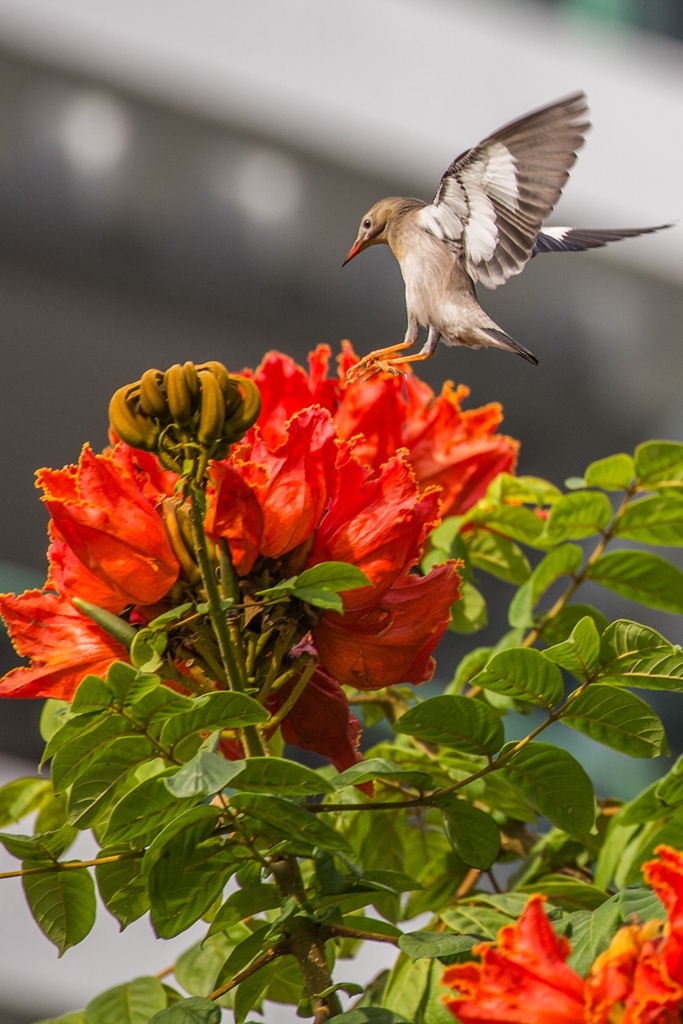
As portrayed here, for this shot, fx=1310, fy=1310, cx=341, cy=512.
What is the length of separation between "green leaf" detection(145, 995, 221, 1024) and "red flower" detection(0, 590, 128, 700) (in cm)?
13

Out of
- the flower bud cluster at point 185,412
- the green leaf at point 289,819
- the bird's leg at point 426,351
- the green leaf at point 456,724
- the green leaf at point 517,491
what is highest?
the bird's leg at point 426,351

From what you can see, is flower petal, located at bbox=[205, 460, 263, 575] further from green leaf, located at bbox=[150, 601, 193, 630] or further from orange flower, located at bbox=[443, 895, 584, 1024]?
orange flower, located at bbox=[443, 895, 584, 1024]

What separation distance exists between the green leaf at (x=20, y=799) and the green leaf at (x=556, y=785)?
0.28m

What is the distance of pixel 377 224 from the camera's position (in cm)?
55

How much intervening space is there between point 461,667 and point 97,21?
366 cm

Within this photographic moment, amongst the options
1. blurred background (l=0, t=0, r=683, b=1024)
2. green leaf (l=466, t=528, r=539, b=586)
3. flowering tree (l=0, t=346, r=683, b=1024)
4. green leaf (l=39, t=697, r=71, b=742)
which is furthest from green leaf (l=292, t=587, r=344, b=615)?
blurred background (l=0, t=0, r=683, b=1024)

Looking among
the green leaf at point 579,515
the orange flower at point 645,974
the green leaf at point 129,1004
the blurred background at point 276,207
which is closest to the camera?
the orange flower at point 645,974

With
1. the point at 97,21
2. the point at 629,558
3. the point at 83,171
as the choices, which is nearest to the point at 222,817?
the point at 629,558

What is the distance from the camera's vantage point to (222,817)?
46 centimetres

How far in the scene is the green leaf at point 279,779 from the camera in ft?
1.41

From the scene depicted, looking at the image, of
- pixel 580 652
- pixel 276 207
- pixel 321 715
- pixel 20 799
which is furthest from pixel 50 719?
pixel 276 207

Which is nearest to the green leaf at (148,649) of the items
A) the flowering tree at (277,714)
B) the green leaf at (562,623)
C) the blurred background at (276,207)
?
the flowering tree at (277,714)

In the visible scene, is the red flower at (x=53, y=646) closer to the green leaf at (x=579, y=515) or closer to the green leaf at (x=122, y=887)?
the green leaf at (x=122, y=887)

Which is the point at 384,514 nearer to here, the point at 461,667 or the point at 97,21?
the point at 461,667
